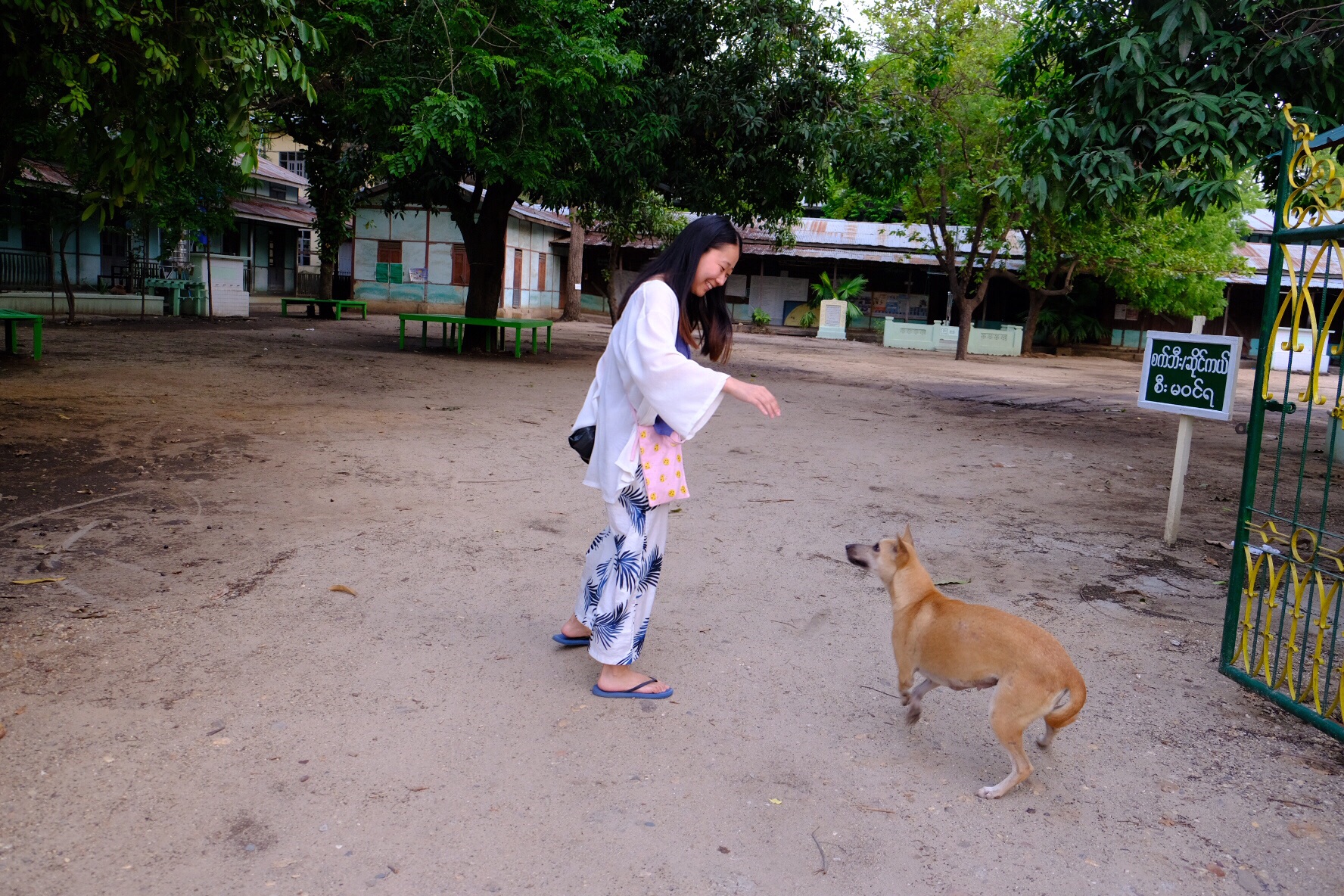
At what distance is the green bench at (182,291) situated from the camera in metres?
22.6

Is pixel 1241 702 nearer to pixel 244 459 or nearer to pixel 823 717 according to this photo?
pixel 823 717

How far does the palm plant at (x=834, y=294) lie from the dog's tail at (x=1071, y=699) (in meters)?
29.9

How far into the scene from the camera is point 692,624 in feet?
14.5

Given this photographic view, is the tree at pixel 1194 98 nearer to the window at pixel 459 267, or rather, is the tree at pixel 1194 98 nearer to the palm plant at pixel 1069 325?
the window at pixel 459 267

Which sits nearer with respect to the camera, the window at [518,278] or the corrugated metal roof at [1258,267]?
the corrugated metal roof at [1258,267]

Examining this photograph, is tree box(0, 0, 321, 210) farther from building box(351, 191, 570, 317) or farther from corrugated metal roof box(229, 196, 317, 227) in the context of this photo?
building box(351, 191, 570, 317)

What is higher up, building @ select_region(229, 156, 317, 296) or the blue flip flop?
building @ select_region(229, 156, 317, 296)

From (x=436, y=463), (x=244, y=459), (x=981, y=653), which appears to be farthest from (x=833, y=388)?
(x=981, y=653)

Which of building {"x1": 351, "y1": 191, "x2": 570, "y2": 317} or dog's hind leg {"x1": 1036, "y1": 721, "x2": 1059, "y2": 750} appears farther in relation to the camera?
building {"x1": 351, "y1": 191, "x2": 570, "y2": 317}

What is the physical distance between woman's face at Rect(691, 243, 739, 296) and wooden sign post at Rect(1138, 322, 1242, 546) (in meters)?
3.36

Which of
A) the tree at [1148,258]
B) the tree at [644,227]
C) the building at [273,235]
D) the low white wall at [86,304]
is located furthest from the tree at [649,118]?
the building at [273,235]

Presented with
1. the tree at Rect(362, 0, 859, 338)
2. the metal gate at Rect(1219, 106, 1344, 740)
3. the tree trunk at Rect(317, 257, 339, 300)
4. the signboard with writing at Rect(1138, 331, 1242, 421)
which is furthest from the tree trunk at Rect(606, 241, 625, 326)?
the metal gate at Rect(1219, 106, 1344, 740)

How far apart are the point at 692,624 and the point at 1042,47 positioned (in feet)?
27.1

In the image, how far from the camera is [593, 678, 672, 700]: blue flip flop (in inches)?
141
